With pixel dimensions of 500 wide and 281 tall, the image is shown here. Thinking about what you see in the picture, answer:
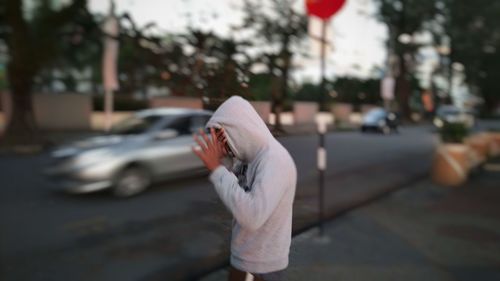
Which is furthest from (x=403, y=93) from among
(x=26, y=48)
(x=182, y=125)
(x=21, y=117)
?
(x=182, y=125)

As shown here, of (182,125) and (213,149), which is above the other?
(213,149)

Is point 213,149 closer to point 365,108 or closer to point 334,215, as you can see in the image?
point 334,215

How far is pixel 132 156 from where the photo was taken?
8000 mm

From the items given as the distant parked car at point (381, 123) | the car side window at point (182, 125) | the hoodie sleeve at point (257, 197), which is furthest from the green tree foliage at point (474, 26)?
the distant parked car at point (381, 123)

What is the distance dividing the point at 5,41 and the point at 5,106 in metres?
3.89

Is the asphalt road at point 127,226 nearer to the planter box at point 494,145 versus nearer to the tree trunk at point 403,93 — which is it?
the planter box at point 494,145

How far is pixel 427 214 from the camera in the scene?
7641mm

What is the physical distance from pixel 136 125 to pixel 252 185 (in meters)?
7.27

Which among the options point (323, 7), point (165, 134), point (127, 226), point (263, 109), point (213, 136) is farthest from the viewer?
point (165, 134)

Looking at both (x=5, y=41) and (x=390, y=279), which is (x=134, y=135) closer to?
(x=390, y=279)

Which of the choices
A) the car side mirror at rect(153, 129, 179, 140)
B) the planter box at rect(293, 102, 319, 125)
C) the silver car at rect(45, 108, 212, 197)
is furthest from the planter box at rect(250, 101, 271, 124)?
the planter box at rect(293, 102, 319, 125)

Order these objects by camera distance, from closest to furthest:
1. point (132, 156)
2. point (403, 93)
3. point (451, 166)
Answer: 1. point (132, 156)
2. point (451, 166)
3. point (403, 93)

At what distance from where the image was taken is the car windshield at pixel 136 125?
8641 millimetres

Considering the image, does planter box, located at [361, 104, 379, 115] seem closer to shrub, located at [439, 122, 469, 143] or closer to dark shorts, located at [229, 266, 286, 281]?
shrub, located at [439, 122, 469, 143]
